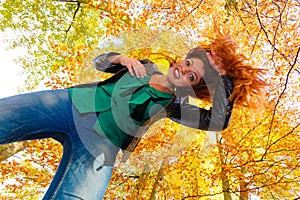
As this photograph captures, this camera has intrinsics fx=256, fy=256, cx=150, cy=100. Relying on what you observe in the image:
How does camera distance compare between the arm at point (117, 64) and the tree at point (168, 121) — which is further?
the tree at point (168, 121)

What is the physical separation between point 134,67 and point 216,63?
59 centimetres

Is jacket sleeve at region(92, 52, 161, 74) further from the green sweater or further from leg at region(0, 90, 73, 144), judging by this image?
leg at region(0, 90, 73, 144)

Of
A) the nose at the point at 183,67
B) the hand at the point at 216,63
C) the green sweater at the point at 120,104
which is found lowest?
the green sweater at the point at 120,104

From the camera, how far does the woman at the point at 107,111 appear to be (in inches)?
58.9

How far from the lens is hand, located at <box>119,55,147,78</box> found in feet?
5.56

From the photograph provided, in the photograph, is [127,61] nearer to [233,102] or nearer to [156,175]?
[233,102]

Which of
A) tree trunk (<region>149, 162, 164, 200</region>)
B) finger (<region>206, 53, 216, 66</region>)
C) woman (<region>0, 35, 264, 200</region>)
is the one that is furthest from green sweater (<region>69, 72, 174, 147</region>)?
tree trunk (<region>149, 162, 164, 200</region>)

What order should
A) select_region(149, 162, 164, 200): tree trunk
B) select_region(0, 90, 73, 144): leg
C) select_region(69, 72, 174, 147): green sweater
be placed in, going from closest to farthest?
select_region(0, 90, 73, 144): leg
select_region(69, 72, 174, 147): green sweater
select_region(149, 162, 164, 200): tree trunk

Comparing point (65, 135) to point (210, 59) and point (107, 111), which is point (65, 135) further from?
point (210, 59)

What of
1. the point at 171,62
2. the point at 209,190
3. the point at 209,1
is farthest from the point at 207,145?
the point at 171,62

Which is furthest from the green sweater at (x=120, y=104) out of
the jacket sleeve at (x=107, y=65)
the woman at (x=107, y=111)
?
the jacket sleeve at (x=107, y=65)

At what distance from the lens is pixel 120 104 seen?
5.53 ft

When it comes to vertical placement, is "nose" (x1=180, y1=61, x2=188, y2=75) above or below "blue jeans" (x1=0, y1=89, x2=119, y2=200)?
above

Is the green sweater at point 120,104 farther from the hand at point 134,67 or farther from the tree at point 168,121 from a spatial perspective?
the tree at point 168,121
